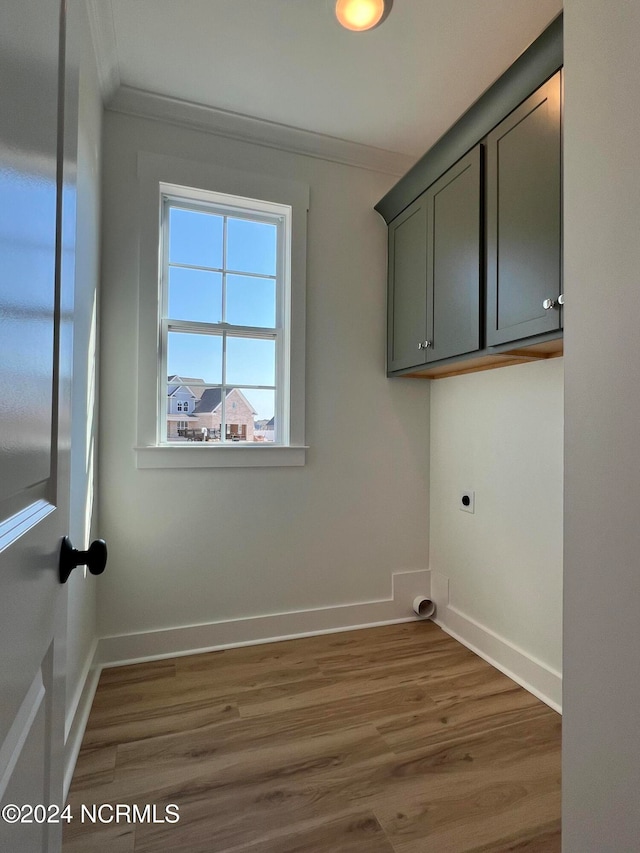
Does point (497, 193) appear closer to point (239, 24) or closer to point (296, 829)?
point (239, 24)

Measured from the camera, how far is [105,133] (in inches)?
85.7

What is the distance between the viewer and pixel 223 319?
8.11ft

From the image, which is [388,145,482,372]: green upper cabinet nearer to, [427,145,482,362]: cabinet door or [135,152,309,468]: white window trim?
[427,145,482,362]: cabinet door

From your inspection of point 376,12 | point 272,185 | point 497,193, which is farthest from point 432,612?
point 376,12

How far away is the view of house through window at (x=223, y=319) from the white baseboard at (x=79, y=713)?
109 cm

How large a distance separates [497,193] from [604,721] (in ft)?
5.85

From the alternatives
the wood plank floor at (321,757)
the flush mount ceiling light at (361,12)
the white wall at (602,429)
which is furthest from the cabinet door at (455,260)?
the wood plank floor at (321,757)

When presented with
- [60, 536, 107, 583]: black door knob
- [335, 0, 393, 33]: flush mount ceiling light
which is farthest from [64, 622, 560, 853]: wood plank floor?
[335, 0, 393, 33]: flush mount ceiling light

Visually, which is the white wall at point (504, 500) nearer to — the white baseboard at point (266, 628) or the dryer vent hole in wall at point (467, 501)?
the dryer vent hole in wall at point (467, 501)

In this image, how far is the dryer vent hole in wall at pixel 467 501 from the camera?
7.91 feet

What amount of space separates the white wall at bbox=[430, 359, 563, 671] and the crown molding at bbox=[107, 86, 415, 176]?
1355 millimetres

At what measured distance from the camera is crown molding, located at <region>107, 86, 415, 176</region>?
2.18m

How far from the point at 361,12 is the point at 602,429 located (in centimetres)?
170

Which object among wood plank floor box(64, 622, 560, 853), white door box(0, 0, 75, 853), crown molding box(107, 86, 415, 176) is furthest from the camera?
crown molding box(107, 86, 415, 176)
